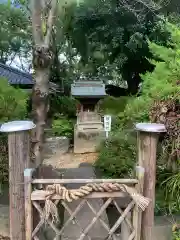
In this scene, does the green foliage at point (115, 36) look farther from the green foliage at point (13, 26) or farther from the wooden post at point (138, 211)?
the wooden post at point (138, 211)

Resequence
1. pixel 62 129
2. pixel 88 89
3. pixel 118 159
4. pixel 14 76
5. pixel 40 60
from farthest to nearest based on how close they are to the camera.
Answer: pixel 14 76 < pixel 62 129 < pixel 88 89 < pixel 118 159 < pixel 40 60

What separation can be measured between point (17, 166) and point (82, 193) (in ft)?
1.52

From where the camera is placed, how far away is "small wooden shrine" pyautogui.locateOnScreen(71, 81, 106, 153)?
6727 millimetres

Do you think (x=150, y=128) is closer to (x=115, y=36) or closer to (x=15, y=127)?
(x=15, y=127)

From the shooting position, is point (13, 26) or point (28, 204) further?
point (13, 26)

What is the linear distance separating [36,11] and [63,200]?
1711 millimetres

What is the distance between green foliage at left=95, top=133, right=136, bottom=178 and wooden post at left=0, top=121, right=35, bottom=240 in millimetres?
2086

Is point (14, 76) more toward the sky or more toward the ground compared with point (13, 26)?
more toward the ground

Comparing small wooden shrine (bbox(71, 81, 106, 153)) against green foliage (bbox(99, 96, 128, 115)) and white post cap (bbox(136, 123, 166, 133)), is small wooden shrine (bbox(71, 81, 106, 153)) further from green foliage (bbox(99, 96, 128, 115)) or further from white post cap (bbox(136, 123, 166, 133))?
white post cap (bbox(136, 123, 166, 133))

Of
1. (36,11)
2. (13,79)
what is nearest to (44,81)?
(36,11)

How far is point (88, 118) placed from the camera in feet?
23.3

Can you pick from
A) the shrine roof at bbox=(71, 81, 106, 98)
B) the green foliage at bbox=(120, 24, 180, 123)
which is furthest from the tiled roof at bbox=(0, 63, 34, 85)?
the green foliage at bbox=(120, 24, 180, 123)

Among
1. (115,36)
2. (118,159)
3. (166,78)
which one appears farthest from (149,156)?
(115,36)

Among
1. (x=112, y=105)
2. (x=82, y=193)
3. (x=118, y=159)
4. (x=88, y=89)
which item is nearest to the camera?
(x=82, y=193)
